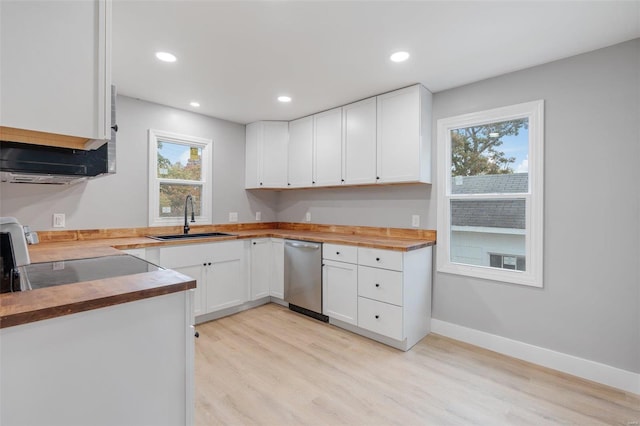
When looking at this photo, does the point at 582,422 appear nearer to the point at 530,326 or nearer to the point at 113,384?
the point at 530,326

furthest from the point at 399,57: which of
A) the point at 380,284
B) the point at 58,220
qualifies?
the point at 58,220

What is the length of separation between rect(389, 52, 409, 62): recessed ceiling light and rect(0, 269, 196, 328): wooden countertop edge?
209 cm

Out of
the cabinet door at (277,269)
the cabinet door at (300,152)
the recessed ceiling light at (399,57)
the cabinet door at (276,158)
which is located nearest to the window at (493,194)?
the recessed ceiling light at (399,57)

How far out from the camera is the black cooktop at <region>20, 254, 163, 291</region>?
1.29 m

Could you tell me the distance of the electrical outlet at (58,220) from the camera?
8.86 feet

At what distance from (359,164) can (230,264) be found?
180 centimetres

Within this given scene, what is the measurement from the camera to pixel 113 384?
1.10 meters

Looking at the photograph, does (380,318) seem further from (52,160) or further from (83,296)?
(52,160)

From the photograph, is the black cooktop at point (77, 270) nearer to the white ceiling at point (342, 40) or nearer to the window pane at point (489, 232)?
the white ceiling at point (342, 40)

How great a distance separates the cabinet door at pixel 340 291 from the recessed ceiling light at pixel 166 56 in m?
2.23

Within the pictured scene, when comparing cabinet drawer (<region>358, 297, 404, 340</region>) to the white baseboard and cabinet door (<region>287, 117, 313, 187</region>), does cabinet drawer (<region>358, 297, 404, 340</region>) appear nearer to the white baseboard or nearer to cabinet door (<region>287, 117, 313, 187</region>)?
the white baseboard

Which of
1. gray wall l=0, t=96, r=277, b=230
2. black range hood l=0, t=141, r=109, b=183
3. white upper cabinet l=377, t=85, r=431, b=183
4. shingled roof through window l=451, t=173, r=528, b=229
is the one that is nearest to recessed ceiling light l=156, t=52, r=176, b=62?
black range hood l=0, t=141, r=109, b=183

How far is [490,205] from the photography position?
269 centimetres

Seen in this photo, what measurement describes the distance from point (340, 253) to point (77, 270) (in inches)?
81.6
